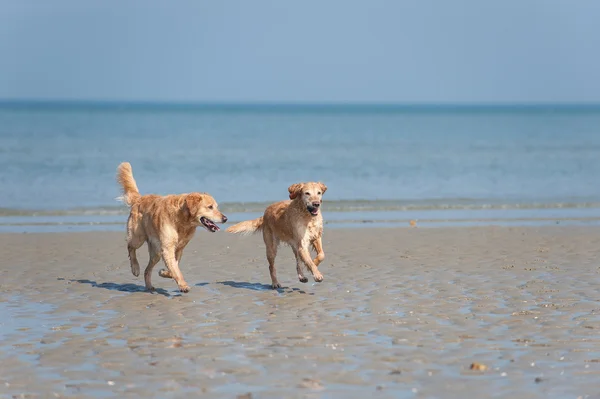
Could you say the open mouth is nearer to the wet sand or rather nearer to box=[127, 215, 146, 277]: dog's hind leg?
the wet sand

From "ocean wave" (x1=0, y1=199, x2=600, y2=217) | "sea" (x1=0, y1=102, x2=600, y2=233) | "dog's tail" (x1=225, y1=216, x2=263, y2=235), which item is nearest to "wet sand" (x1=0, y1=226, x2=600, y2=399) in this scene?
"dog's tail" (x1=225, y1=216, x2=263, y2=235)

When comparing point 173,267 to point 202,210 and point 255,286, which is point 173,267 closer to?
point 202,210

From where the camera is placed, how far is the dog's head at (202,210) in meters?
10.1

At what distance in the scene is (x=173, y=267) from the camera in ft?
33.7

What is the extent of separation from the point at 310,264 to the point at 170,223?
1.64 meters

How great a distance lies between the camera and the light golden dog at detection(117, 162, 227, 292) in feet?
33.4

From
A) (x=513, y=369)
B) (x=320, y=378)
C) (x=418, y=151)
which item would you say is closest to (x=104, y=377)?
(x=320, y=378)

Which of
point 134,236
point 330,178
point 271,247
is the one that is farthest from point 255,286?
point 330,178

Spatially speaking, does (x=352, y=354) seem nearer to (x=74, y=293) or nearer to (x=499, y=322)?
(x=499, y=322)

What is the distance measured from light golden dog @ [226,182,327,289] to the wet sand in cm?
33

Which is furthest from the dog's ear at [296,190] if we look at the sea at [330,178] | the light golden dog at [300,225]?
the sea at [330,178]

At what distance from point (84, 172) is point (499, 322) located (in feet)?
84.0

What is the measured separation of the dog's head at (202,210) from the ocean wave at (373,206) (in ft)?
33.6

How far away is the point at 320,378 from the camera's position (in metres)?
6.39
